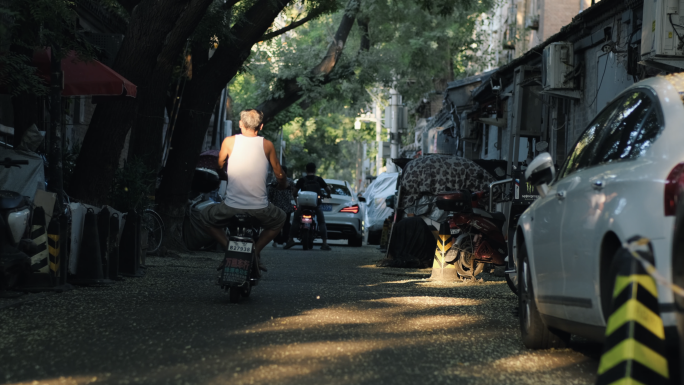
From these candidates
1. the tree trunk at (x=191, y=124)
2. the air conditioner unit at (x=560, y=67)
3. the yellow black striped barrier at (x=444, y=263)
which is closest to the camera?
the yellow black striped barrier at (x=444, y=263)

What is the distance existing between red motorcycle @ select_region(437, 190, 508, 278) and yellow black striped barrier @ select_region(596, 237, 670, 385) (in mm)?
8822

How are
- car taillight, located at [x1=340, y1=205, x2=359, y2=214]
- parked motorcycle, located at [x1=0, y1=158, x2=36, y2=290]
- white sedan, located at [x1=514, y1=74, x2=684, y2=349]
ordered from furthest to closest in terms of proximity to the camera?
car taillight, located at [x1=340, y1=205, x2=359, y2=214], parked motorcycle, located at [x1=0, y1=158, x2=36, y2=290], white sedan, located at [x1=514, y1=74, x2=684, y2=349]

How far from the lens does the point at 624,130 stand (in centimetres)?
526

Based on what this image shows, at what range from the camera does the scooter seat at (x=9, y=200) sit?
8664 millimetres

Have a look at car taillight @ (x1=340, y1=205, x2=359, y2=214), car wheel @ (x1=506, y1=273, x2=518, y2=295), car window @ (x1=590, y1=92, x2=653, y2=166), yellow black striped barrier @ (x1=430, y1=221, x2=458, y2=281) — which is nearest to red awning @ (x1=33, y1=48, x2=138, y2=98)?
yellow black striped barrier @ (x1=430, y1=221, x2=458, y2=281)

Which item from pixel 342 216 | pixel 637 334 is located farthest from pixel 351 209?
pixel 637 334

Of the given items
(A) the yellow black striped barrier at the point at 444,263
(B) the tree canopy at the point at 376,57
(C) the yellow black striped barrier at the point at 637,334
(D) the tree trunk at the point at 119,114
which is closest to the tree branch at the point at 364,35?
(B) the tree canopy at the point at 376,57

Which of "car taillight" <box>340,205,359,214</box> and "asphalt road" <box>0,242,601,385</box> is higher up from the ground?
"car taillight" <box>340,205,359,214</box>

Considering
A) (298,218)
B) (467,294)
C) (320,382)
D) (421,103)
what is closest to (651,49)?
(467,294)

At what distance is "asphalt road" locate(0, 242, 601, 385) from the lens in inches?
205

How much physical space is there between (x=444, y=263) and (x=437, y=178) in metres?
3.62

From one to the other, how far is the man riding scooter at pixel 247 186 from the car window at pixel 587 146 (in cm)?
361

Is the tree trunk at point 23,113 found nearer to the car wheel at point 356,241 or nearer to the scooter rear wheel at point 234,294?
the scooter rear wheel at point 234,294

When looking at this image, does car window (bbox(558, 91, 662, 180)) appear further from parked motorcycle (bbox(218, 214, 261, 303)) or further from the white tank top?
the white tank top
